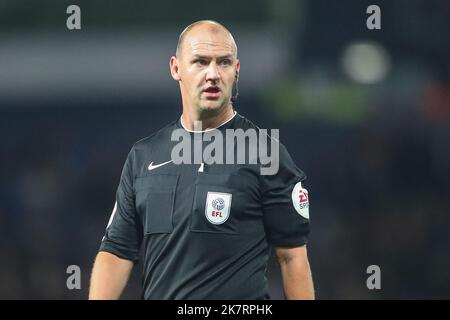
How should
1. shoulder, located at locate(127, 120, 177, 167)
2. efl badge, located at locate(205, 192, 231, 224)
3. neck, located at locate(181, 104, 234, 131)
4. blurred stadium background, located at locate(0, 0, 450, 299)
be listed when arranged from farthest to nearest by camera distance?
blurred stadium background, located at locate(0, 0, 450, 299)
shoulder, located at locate(127, 120, 177, 167)
neck, located at locate(181, 104, 234, 131)
efl badge, located at locate(205, 192, 231, 224)

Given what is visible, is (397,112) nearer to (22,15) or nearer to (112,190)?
(112,190)

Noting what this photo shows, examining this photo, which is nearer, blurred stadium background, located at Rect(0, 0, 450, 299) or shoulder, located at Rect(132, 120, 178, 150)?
shoulder, located at Rect(132, 120, 178, 150)

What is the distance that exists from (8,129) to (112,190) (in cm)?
259

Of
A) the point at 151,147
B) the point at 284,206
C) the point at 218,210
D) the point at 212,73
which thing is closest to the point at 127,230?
the point at 151,147

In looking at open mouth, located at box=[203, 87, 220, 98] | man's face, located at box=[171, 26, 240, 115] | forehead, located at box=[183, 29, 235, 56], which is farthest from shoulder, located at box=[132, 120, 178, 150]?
forehead, located at box=[183, 29, 235, 56]

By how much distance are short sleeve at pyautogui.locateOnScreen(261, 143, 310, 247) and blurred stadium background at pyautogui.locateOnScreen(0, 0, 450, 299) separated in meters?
6.53

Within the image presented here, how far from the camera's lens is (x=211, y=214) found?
4977 millimetres

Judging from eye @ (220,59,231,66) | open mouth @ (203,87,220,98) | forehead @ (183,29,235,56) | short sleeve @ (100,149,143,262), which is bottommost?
short sleeve @ (100,149,143,262)

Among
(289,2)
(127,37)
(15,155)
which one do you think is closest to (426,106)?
(289,2)

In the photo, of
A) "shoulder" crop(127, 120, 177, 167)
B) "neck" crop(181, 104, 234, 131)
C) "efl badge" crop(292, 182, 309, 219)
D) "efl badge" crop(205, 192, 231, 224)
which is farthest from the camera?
"shoulder" crop(127, 120, 177, 167)

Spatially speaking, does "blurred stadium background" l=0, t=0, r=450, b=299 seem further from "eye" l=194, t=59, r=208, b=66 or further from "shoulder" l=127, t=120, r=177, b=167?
"eye" l=194, t=59, r=208, b=66

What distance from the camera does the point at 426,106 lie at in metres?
13.3

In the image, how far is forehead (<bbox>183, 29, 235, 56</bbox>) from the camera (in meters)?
5.12

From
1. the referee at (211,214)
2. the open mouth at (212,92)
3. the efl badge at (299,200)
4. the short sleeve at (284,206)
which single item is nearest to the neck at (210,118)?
the referee at (211,214)
